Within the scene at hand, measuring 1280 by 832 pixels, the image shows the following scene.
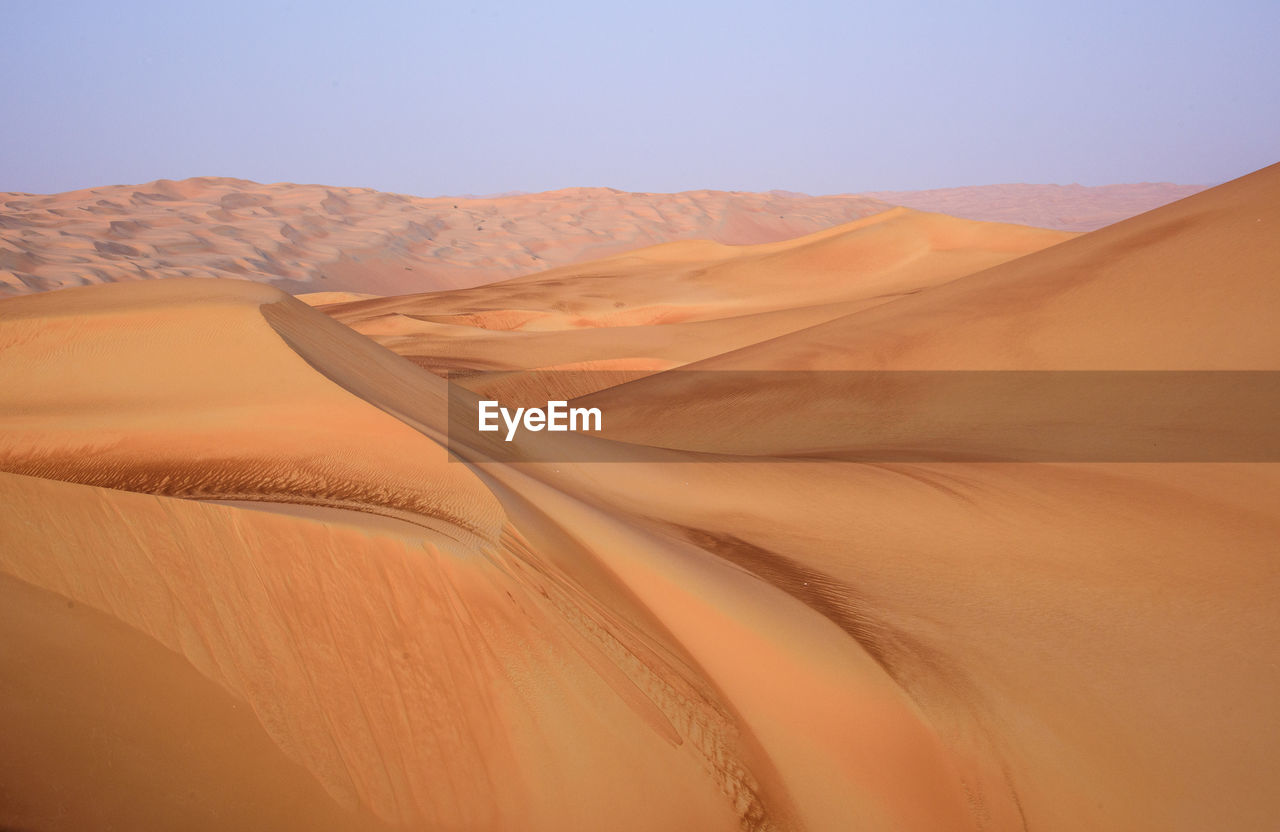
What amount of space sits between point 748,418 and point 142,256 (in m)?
24.8

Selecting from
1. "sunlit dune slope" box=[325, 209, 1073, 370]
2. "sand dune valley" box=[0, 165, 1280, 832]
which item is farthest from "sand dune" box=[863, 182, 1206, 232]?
"sand dune valley" box=[0, 165, 1280, 832]

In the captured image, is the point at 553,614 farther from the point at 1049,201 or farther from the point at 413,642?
the point at 1049,201

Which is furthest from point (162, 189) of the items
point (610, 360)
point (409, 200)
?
point (610, 360)

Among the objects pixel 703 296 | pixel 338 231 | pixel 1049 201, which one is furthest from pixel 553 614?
pixel 1049 201

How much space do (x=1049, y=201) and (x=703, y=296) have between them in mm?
86514

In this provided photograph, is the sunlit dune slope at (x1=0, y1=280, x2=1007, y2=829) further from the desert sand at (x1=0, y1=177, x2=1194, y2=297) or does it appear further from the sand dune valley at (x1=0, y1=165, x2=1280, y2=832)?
the desert sand at (x1=0, y1=177, x2=1194, y2=297)

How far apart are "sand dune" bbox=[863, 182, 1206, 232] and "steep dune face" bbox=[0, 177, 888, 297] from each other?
1297 inches

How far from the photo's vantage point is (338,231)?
37.5 m

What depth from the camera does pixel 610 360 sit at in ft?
38.4

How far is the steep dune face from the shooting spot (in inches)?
1037

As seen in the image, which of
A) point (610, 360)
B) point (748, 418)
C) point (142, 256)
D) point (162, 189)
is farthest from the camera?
point (162, 189)

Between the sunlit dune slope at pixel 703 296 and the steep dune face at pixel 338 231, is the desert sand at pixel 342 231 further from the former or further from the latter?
the sunlit dune slope at pixel 703 296

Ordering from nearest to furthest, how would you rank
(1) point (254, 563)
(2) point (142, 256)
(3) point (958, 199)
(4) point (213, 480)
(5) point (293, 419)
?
(1) point (254, 563) → (4) point (213, 480) → (5) point (293, 419) → (2) point (142, 256) → (3) point (958, 199)

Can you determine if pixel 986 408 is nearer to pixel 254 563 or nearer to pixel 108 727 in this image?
pixel 254 563
